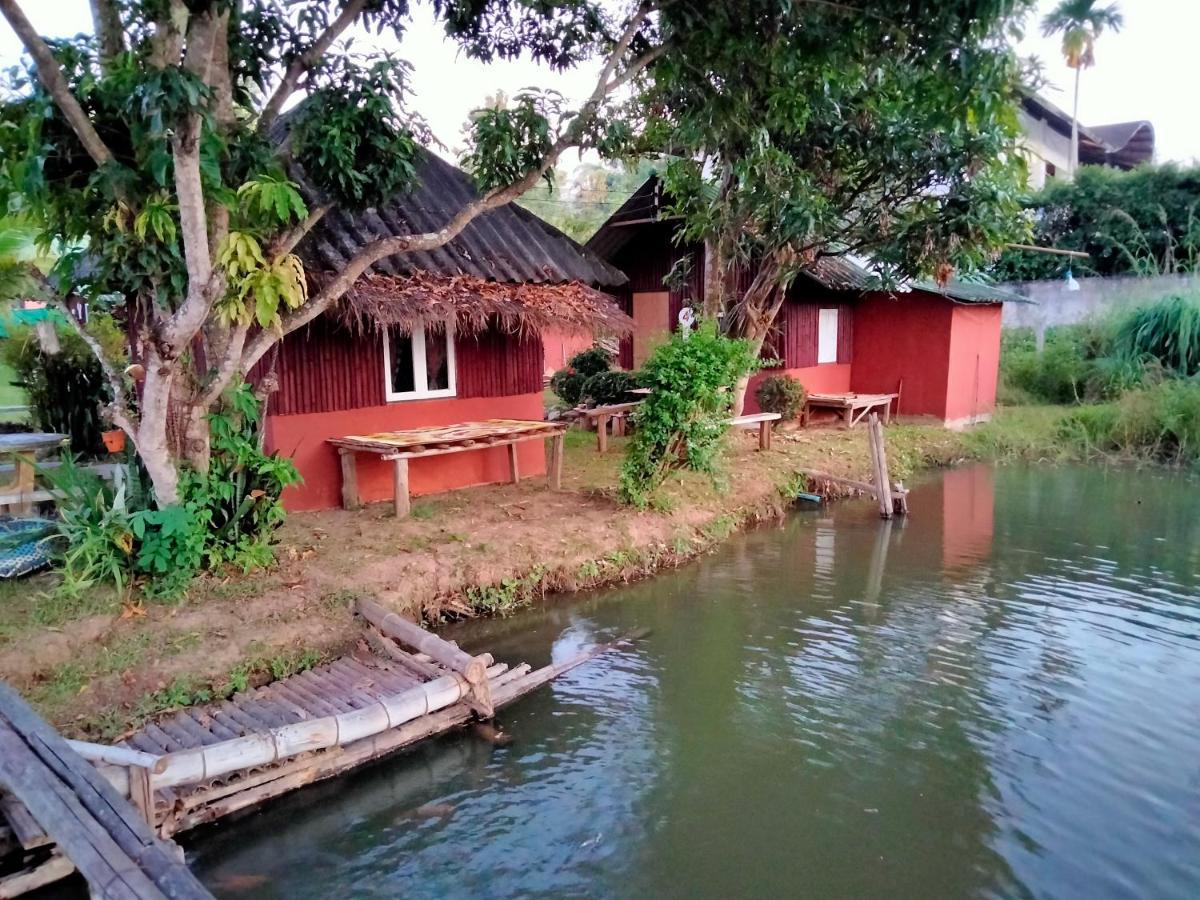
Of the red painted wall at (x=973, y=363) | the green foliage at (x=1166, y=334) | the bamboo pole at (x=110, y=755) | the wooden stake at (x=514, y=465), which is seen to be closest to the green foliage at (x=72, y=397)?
the wooden stake at (x=514, y=465)

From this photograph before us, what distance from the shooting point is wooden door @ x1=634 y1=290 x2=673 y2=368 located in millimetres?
17938

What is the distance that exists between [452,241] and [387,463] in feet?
9.25

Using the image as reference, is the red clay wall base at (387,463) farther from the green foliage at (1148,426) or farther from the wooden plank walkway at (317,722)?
the green foliage at (1148,426)

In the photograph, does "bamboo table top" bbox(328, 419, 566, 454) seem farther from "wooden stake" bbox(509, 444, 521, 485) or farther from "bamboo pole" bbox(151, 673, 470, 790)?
"bamboo pole" bbox(151, 673, 470, 790)

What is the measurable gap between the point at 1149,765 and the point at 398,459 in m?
7.04

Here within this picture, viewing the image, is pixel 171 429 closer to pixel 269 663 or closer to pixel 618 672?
pixel 269 663

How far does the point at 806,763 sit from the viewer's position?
5.79m

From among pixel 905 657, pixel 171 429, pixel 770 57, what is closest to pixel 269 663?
pixel 171 429

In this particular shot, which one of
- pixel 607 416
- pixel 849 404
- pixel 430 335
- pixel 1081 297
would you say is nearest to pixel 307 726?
pixel 430 335

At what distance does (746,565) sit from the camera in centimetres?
1011

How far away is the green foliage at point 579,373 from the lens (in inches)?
663

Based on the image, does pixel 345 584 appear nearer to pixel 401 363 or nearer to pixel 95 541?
pixel 95 541

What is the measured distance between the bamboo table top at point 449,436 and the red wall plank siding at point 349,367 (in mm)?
456

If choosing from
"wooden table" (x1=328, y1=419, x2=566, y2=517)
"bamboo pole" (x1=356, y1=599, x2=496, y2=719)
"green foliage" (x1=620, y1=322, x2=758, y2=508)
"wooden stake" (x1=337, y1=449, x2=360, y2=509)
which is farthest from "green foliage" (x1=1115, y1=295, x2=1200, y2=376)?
"bamboo pole" (x1=356, y1=599, x2=496, y2=719)
